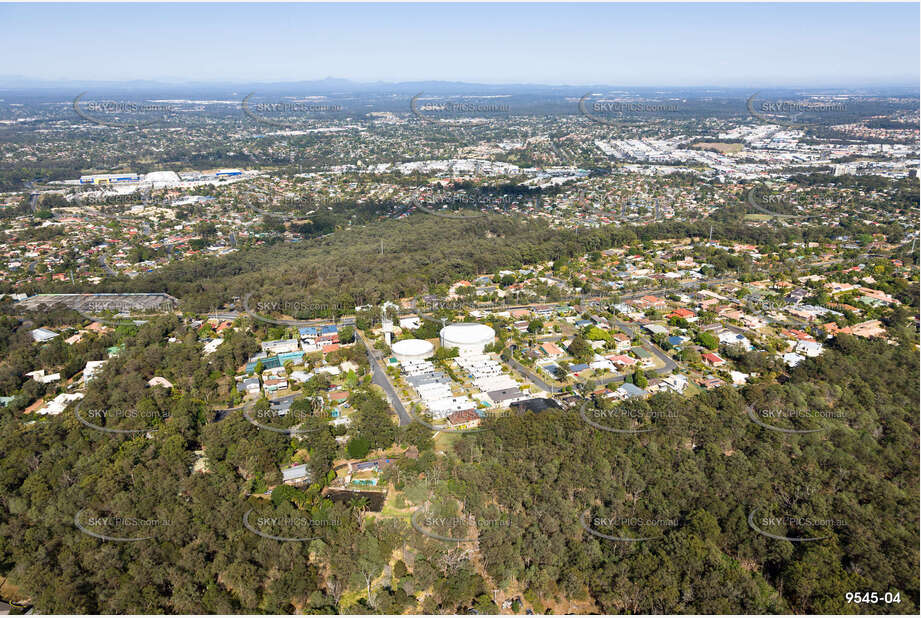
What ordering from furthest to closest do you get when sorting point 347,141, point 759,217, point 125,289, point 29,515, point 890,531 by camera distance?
1. point 347,141
2. point 759,217
3. point 125,289
4. point 29,515
5. point 890,531

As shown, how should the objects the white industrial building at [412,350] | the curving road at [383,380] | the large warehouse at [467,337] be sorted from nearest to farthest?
the curving road at [383,380] → the white industrial building at [412,350] → the large warehouse at [467,337]

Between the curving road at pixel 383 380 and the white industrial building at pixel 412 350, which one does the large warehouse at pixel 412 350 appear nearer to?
the white industrial building at pixel 412 350

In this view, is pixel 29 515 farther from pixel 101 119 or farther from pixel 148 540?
pixel 101 119

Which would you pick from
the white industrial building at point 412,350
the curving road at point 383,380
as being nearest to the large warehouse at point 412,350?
the white industrial building at point 412,350

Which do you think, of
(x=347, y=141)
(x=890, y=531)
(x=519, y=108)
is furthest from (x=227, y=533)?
(x=519, y=108)

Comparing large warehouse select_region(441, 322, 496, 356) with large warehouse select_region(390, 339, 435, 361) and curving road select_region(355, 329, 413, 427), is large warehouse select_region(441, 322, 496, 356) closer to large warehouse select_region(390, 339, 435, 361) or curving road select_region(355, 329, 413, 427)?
large warehouse select_region(390, 339, 435, 361)

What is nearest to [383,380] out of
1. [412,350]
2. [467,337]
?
[412,350]
